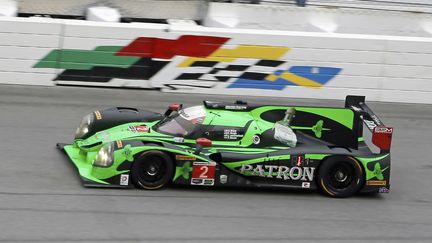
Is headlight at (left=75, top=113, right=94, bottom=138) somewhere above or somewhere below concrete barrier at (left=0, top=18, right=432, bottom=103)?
below

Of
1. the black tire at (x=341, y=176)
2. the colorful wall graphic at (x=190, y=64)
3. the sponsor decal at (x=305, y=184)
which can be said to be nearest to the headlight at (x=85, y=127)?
the sponsor decal at (x=305, y=184)

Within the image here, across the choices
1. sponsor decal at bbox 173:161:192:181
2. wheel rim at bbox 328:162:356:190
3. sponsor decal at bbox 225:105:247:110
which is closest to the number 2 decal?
sponsor decal at bbox 173:161:192:181

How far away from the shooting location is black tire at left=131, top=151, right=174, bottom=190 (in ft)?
31.0

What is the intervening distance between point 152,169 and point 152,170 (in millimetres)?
14

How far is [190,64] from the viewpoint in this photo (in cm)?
1527

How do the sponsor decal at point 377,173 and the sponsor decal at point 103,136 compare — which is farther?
the sponsor decal at point 103,136

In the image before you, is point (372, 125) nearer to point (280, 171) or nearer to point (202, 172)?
point (280, 171)

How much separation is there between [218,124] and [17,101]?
17.3ft

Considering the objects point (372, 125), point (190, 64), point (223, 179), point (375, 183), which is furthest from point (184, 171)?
point (190, 64)

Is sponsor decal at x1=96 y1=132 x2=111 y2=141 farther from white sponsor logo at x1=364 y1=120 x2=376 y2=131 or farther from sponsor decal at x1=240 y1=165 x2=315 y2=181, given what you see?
white sponsor logo at x1=364 y1=120 x2=376 y2=131

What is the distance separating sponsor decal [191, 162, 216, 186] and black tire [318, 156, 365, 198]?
52.9 inches

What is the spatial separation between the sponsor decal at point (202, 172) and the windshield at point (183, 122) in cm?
56

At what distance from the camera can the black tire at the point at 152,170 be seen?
945 cm

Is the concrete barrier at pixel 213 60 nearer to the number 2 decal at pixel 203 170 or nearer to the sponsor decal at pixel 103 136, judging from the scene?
the sponsor decal at pixel 103 136
